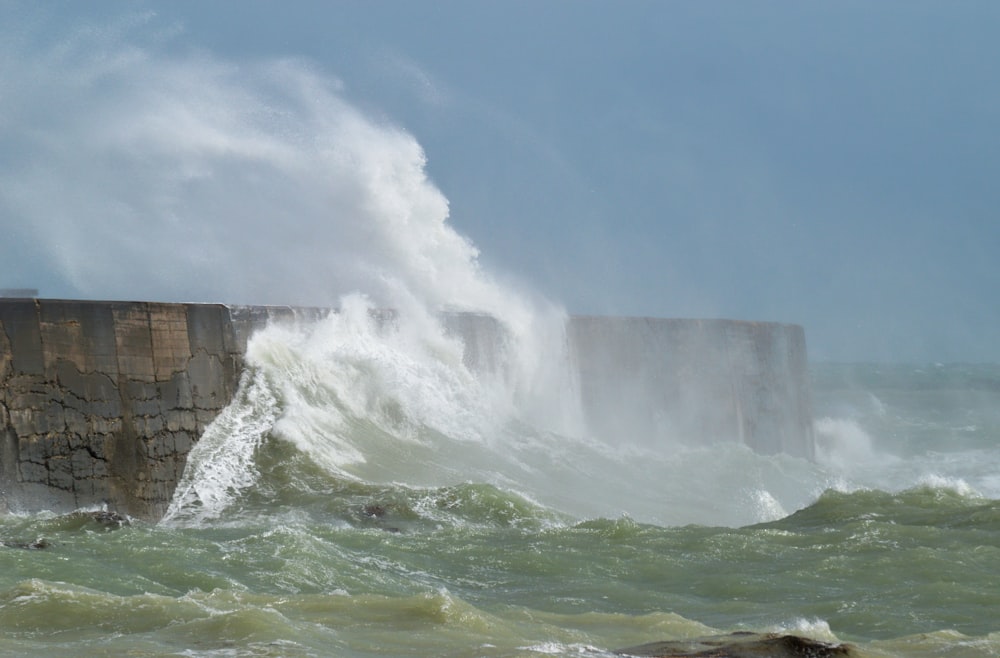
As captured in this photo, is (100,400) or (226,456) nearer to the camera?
(100,400)

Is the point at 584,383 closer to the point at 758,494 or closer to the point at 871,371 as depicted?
the point at 758,494

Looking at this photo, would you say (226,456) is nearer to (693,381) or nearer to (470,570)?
(470,570)

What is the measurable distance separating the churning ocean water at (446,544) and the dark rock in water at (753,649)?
367 millimetres

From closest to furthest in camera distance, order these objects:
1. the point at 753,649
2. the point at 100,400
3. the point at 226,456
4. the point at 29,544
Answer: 1. the point at 753,649
2. the point at 29,544
3. the point at 100,400
4. the point at 226,456

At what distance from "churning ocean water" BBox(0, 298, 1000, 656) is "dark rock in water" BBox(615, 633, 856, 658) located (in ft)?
1.20

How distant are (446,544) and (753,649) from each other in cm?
426

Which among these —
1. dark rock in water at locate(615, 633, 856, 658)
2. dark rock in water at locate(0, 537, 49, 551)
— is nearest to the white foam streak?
dark rock in water at locate(0, 537, 49, 551)

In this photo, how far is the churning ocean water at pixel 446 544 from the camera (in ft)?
16.2

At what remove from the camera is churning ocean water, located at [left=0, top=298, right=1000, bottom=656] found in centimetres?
493

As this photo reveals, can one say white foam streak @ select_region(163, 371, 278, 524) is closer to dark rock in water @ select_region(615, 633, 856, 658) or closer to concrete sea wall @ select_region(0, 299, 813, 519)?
concrete sea wall @ select_region(0, 299, 813, 519)

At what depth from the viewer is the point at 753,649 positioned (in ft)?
13.3

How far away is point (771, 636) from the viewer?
4227 millimetres

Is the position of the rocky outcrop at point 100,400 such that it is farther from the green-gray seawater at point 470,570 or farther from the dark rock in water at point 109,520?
the dark rock in water at point 109,520

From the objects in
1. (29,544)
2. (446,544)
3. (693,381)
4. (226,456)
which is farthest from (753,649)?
(693,381)
